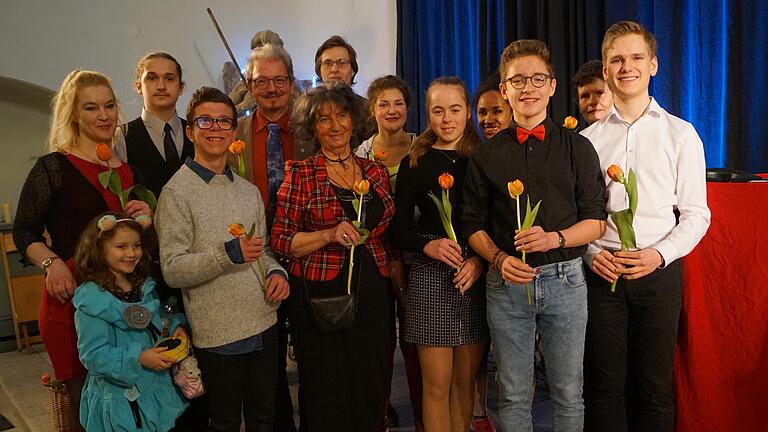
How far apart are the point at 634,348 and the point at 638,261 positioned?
36 cm

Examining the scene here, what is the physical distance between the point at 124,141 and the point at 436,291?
4.67 feet

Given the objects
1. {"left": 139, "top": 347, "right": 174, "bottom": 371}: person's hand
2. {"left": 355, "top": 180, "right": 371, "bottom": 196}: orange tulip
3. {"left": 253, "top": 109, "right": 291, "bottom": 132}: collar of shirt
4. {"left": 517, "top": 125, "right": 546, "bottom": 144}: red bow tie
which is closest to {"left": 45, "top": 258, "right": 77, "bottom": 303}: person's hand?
{"left": 139, "top": 347, "right": 174, "bottom": 371}: person's hand

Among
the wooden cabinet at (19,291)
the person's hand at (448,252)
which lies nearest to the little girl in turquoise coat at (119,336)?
the person's hand at (448,252)

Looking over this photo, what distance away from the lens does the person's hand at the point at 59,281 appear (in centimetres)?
193

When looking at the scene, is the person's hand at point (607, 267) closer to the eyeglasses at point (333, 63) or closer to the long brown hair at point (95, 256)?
the long brown hair at point (95, 256)

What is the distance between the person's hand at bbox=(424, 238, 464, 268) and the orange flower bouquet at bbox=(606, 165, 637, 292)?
490 millimetres

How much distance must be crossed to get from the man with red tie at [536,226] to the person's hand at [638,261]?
10 cm

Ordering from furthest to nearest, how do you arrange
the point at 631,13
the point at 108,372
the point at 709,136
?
1. the point at 631,13
2. the point at 709,136
3. the point at 108,372

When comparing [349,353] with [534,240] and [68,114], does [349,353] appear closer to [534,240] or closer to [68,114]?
[534,240]

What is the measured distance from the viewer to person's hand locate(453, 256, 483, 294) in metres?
1.96

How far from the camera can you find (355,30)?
220 inches

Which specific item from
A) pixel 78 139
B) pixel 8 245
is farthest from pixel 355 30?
pixel 78 139

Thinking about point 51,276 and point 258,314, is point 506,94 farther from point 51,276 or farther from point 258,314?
point 51,276

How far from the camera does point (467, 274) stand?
77.1 inches
